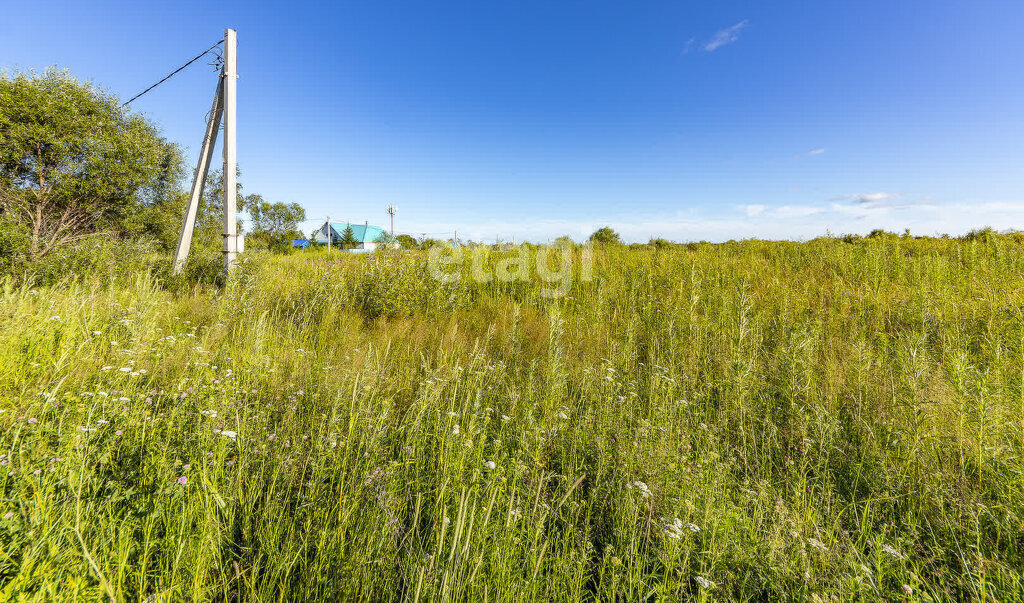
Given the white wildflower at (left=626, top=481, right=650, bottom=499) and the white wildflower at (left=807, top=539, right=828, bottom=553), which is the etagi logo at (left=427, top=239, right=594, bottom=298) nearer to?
the white wildflower at (left=626, top=481, right=650, bottom=499)

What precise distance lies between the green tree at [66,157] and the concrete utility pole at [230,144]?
5166mm

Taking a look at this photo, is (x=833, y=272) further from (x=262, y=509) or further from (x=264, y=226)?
(x=264, y=226)

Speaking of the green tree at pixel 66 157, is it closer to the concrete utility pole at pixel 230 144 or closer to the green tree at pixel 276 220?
the concrete utility pole at pixel 230 144

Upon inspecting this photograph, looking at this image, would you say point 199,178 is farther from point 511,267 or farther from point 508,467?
point 508,467

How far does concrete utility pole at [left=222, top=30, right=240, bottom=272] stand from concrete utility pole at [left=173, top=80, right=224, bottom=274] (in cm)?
58

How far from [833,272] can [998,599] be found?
22.4 ft

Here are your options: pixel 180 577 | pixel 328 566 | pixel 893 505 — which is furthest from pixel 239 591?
pixel 893 505

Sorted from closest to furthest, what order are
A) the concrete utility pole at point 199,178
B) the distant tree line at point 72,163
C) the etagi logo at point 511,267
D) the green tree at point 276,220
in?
the etagi logo at point 511,267, the concrete utility pole at point 199,178, the distant tree line at point 72,163, the green tree at point 276,220

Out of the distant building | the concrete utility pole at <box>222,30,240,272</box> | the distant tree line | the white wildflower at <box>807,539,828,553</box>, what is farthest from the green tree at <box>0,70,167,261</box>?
the distant building

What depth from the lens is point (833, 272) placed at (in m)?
6.59

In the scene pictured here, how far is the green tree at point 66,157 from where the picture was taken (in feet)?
29.0

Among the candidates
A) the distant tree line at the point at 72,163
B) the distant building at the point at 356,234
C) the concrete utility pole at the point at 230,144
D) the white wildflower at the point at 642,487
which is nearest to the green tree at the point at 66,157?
the distant tree line at the point at 72,163

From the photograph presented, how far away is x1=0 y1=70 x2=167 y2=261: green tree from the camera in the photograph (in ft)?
29.0

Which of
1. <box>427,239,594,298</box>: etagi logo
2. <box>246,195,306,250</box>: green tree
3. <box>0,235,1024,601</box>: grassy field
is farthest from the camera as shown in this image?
<box>246,195,306,250</box>: green tree
